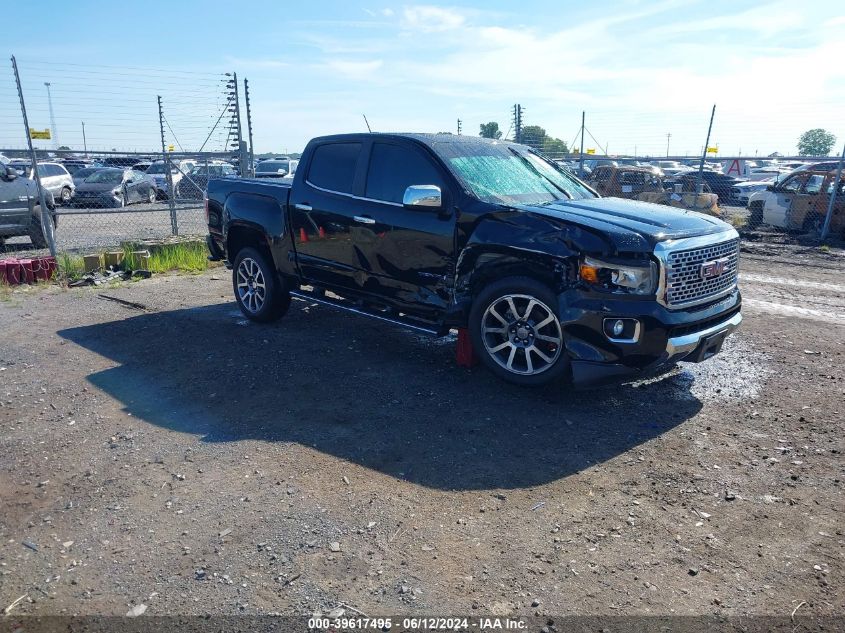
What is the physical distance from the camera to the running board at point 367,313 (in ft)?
18.1

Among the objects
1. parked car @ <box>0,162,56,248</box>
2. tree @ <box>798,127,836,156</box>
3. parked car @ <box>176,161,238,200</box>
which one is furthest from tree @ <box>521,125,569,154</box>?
tree @ <box>798,127,836,156</box>

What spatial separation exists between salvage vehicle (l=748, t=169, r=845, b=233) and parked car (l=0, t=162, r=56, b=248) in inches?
579

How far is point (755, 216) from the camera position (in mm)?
15852

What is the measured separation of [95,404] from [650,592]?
410cm

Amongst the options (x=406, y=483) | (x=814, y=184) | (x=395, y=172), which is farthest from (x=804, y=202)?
(x=406, y=483)

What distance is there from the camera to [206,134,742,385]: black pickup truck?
447 cm

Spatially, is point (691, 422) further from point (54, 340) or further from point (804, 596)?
point (54, 340)

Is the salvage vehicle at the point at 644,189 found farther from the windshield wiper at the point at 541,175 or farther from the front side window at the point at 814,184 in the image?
the windshield wiper at the point at 541,175

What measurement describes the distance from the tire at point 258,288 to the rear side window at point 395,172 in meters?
1.68

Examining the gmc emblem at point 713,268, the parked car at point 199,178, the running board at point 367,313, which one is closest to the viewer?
the gmc emblem at point 713,268

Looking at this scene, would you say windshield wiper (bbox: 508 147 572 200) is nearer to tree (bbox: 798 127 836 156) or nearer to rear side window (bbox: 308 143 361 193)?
rear side window (bbox: 308 143 361 193)

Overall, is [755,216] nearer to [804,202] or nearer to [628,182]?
[804,202]

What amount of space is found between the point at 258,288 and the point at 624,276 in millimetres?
4183

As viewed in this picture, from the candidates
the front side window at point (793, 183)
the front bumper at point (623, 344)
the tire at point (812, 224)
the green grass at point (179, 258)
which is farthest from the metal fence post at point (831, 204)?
the green grass at point (179, 258)
